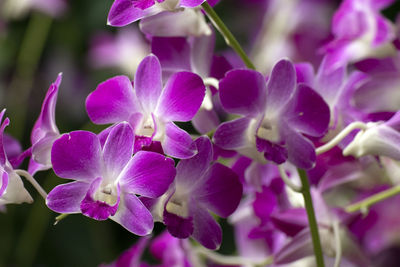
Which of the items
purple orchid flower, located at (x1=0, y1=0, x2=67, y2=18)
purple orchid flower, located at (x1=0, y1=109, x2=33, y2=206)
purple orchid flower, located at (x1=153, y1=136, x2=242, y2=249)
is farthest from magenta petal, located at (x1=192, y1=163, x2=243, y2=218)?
purple orchid flower, located at (x1=0, y1=0, x2=67, y2=18)

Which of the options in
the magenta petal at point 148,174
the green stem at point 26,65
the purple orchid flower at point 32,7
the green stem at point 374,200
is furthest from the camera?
the green stem at point 26,65

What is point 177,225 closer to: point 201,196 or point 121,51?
point 201,196

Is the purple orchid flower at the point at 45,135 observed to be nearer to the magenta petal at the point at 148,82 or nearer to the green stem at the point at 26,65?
the magenta petal at the point at 148,82

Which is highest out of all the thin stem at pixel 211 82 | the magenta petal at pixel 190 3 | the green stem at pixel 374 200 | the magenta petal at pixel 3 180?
the magenta petal at pixel 190 3

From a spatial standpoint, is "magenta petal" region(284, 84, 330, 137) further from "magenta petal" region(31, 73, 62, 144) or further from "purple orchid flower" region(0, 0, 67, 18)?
"purple orchid flower" region(0, 0, 67, 18)

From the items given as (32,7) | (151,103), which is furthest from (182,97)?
(32,7)

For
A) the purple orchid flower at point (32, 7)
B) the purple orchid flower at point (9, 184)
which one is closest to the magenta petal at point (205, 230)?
the purple orchid flower at point (9, 184)

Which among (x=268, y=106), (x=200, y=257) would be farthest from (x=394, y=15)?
(x=268, y=106)
